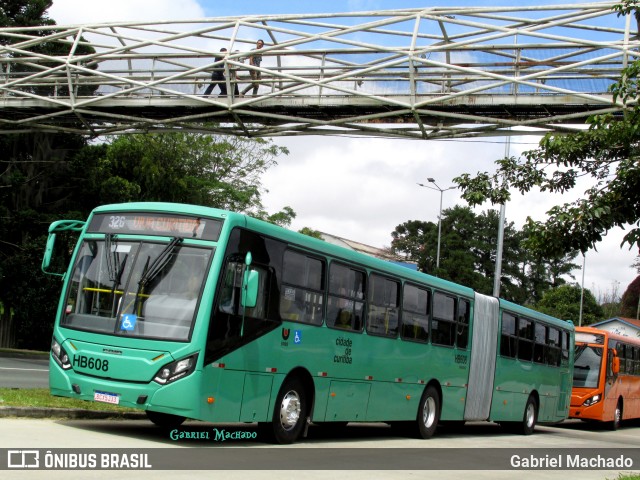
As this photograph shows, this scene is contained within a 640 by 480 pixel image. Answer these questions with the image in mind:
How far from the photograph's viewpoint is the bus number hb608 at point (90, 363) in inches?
415

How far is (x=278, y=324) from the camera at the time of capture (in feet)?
38.6

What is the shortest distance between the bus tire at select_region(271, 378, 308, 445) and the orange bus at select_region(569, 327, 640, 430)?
15.3 meters

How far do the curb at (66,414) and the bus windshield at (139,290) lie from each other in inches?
54.3

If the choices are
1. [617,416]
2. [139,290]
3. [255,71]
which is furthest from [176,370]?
[617,416]

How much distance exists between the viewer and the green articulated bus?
1038cm

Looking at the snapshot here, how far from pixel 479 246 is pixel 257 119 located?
2493 inches

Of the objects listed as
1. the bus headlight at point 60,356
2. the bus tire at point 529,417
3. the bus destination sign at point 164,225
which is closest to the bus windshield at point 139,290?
the bus destination sign at point 164,225

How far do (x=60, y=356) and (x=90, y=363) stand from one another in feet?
1.85

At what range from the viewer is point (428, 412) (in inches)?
Result: 647

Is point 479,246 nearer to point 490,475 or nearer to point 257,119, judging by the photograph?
point 257,119

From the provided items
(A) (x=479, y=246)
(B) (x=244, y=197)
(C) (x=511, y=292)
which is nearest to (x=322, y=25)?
(B) (x=244, y=197)

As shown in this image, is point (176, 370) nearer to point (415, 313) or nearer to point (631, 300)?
point (415, 313)

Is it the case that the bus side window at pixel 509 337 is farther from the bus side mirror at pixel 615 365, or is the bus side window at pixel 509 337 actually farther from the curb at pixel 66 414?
the curb at pixel 66 414

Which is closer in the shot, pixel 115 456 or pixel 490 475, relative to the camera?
pixel 115 456
